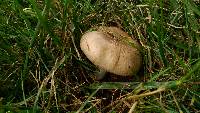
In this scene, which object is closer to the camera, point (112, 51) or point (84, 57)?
point (112, 51)

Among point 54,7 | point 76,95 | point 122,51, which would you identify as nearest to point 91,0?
point 54,7

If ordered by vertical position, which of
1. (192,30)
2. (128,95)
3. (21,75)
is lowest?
(128,95)

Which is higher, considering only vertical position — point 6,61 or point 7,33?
point 7,33

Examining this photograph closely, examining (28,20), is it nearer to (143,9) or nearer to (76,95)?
(76,95)

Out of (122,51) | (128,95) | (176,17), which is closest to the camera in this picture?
(128,95)
